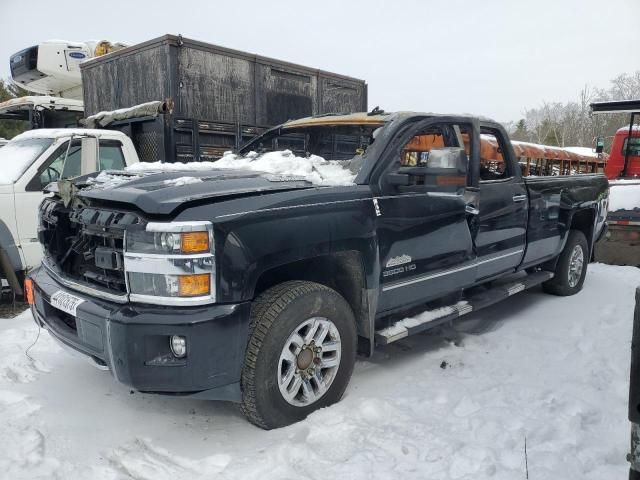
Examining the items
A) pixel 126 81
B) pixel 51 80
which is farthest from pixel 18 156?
pixel 51 80

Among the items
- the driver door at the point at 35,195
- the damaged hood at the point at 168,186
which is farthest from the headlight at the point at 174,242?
the driver door at the point at 35,195

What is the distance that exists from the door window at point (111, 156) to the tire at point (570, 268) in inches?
206

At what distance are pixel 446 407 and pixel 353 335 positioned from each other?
0.73 meters

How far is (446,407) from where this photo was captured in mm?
3160

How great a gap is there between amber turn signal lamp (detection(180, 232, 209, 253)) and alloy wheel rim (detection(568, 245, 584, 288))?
182 inches

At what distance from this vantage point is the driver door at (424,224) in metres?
3.32

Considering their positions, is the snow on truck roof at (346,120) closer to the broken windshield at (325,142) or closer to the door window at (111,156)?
the broken windshield at (325,142)

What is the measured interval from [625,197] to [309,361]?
256 inches

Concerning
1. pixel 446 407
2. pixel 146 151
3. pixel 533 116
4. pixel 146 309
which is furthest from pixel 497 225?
pixel 533 116

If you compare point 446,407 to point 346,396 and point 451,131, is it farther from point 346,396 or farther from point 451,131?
point 451,131

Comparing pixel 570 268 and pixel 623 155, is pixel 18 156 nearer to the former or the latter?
pixel 570 268

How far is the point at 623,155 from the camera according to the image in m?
11.4

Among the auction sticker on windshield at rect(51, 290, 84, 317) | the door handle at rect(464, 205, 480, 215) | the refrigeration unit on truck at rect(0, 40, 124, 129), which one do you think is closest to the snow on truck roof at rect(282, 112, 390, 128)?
the door handle at rect(464, 205, 480, 215)

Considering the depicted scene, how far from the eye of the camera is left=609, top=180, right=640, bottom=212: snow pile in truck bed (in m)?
7.30
